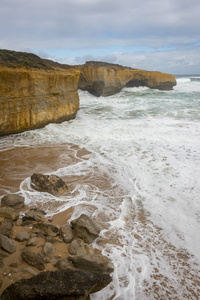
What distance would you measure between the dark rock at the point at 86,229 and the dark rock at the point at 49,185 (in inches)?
46.6

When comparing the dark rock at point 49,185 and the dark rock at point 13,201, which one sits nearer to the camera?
the dark rock at point 13,201

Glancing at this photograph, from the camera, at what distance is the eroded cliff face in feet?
24.6

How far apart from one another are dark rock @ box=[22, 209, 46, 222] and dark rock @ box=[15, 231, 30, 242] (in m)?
0.35

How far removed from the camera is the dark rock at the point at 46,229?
319cm

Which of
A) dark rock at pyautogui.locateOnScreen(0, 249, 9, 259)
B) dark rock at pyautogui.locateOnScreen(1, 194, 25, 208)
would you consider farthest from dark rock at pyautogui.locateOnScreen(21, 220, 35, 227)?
dark rock at pyautogui.locateOnScreen(0, 249, 9, 259)

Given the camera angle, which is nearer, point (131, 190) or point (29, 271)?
point (29, 271)

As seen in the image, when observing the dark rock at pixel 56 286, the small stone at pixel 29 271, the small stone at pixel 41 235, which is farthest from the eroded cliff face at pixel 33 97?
the dark rock at pixel 56 286

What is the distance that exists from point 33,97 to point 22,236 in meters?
6.54

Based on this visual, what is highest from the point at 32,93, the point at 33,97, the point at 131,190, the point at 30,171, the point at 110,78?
the point at 110,78

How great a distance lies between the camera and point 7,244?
275cm

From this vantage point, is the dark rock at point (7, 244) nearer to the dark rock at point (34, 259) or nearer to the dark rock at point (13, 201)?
the dark rock at point (34, 259)

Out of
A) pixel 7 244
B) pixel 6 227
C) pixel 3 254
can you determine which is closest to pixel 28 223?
pixel 6 227

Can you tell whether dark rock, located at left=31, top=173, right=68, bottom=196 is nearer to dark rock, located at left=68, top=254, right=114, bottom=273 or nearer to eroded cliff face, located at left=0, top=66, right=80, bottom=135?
dark rock, located at left=68, top=254, right=114, bottom=273

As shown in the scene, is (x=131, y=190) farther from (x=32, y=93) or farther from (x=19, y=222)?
(x=32, y=93)
